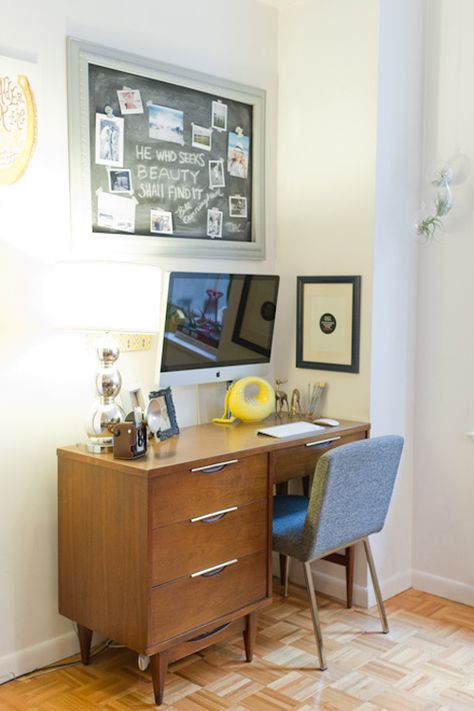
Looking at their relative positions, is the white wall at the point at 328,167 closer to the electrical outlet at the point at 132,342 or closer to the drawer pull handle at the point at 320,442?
the drawer pull handle at the point at 320,442

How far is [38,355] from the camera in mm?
2715

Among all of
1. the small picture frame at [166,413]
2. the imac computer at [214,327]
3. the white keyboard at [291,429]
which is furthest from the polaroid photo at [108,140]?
the white keyboard at [291,429]

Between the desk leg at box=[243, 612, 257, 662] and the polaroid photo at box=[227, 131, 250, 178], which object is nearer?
the desk leg at box=[243, 612, 257, 662]

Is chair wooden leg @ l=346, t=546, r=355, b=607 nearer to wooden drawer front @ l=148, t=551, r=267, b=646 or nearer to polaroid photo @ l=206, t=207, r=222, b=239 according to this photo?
wooden drawer front @ l=148, t=551, r=267, b=646

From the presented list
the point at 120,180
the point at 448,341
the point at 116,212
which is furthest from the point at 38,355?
the point at 448,341

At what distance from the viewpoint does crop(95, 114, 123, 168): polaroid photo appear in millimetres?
2828

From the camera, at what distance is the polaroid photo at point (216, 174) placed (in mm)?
3242

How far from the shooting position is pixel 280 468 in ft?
9.56

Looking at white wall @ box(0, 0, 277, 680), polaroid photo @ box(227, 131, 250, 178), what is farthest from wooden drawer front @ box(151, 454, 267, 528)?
polaroid photo @ box(227, 131, 250, 178)

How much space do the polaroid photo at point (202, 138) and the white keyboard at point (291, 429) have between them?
116cm

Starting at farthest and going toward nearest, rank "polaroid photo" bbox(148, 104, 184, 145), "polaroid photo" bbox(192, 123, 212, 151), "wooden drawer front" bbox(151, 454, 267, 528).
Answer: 1. "polaroid photo" bbox(192, 123, 212, 151)
2. "polaroid photo" bbox(148, 104, 184, 145)
3. "wooden drawer front" bbox(151, 454, 267, 528)

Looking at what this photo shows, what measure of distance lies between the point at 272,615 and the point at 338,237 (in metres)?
1.58

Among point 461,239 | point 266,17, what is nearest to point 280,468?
point 461,239

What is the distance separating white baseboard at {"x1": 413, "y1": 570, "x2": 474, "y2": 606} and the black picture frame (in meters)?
0.99
